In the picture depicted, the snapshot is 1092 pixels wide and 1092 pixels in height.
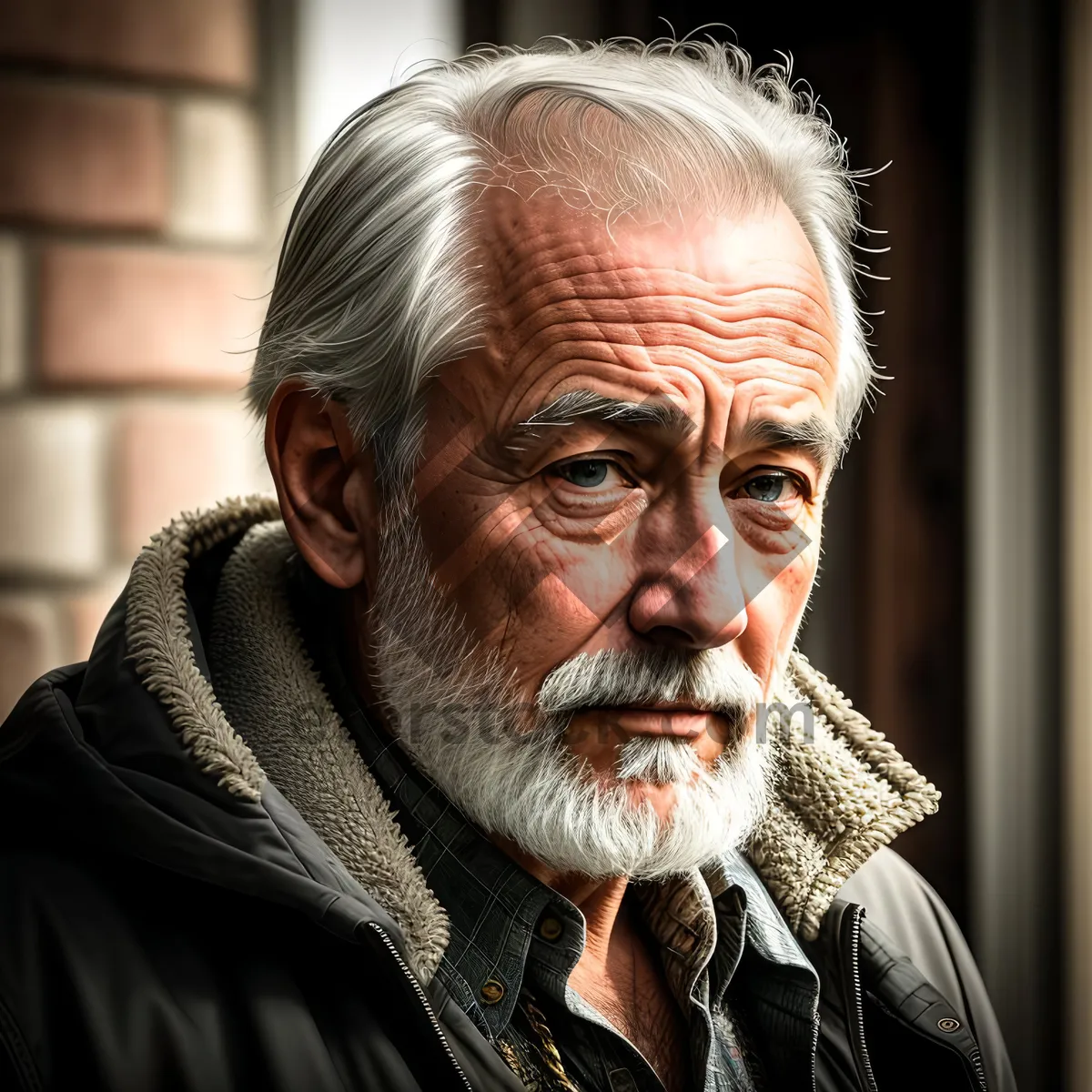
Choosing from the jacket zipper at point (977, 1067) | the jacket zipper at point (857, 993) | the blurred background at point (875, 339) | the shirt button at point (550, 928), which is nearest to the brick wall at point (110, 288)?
the blurred background at point (875, 339)

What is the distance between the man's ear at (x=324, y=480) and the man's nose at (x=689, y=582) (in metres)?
0.28

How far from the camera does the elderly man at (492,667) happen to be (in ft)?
3.23

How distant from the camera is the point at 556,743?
1.15m

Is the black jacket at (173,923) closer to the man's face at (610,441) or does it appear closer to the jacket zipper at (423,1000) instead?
the jacket zipper at (423,1000)

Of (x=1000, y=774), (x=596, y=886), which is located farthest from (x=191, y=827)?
(x=1000, y=774)

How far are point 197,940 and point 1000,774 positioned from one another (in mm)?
1638

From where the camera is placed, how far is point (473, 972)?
1131 millimetres

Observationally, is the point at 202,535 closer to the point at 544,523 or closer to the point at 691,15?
the point at 544,523

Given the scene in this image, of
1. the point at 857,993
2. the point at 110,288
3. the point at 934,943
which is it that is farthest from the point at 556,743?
the point at 110,288

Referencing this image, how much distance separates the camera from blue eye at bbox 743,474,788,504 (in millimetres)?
1222

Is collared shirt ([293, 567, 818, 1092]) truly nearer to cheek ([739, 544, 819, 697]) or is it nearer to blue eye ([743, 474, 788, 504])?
cheek ([739, 544, 819, 697])

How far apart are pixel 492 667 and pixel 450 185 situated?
1.48ft

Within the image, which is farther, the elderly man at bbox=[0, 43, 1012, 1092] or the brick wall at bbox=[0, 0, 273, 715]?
the brick wall at bbox=[0, 0, 273, 715]

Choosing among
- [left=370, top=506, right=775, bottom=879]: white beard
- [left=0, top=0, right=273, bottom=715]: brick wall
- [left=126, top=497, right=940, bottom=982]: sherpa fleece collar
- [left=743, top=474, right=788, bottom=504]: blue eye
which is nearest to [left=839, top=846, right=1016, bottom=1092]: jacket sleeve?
[left=126, top=497, right=940, bottom=982]: sherpa fleece collar
